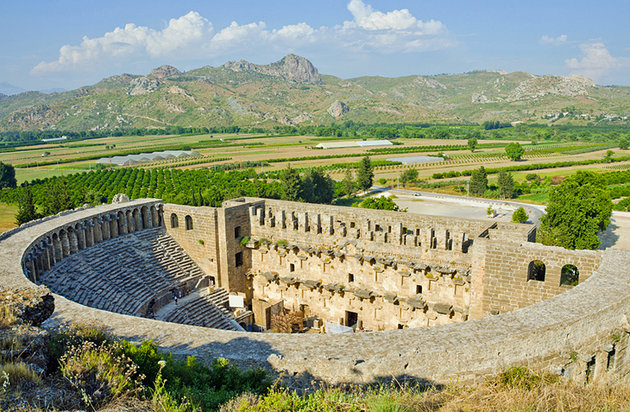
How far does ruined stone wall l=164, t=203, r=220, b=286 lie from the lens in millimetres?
24219

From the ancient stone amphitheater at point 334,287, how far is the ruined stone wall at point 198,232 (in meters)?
0.08

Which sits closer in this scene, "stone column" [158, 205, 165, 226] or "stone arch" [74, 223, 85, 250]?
"stone arch" [74, 223, 85, 250]

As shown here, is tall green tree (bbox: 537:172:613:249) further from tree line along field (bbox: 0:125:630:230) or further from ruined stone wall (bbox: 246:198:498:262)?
tree line along field (bbox: 0:125:630:230)

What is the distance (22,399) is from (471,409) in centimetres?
749

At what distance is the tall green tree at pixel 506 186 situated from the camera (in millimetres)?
61875

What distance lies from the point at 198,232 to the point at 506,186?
1989 inches

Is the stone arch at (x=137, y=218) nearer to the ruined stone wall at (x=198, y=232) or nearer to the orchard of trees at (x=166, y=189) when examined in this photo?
the ruined stone wall at (x=198, y=232)

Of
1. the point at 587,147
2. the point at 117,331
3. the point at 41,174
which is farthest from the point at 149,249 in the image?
the point at 587,147

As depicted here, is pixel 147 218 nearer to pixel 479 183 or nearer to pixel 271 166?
pixel 479 183

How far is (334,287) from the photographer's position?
2227 cm

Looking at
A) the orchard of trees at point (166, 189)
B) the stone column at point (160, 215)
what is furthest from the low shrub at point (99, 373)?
the orchard of trees at point (166, 189)

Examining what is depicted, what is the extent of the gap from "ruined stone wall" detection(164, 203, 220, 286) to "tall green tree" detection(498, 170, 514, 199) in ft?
164

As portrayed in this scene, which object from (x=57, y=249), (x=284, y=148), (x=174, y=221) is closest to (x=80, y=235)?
(x=57, y=249)

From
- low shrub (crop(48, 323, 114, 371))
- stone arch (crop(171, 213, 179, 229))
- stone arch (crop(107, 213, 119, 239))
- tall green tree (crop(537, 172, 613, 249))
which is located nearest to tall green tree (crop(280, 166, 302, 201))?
stone arch (crop(171, 213, 179, 229))
